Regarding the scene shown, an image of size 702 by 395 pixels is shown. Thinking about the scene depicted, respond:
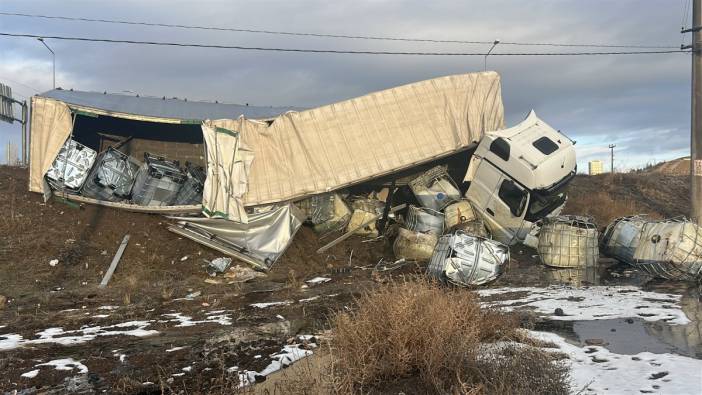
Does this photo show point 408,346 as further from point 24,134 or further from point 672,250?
point 24,134

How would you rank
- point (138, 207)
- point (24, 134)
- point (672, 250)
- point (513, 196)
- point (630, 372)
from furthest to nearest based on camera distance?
point (24, 134) < point (513, 196) < point (138, 207) < point (672, 250) < point (630, 372)

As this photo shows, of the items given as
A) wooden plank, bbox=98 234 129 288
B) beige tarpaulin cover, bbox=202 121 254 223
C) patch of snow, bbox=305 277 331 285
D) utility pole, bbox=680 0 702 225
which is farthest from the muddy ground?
utility pole, bbox=680 0 702 225

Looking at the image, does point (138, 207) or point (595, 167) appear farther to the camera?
point (595, 167)

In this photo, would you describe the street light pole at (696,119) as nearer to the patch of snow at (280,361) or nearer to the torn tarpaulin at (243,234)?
the torn tarpaulin at (243,234)

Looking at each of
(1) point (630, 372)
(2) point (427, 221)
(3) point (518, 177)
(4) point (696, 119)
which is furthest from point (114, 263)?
(4) point (696, 119)

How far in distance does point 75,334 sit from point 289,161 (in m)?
7.62

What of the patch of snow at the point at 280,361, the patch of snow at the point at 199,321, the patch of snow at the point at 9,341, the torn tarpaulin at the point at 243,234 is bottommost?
the patch of snow at the point at 199,321

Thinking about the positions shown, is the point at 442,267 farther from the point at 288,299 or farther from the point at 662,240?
the point at 662,240

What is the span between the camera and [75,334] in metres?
7.50

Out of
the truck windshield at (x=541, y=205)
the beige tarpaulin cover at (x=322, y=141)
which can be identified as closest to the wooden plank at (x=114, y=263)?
the beige tarpaulin cover at (x=322, y=141)

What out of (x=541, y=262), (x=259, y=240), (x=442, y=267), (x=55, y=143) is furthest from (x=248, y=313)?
(x=55, y=143)

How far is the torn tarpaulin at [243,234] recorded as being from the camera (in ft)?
42.6

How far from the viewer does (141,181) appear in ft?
47.7

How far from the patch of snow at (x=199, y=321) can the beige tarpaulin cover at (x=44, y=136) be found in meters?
7.32
